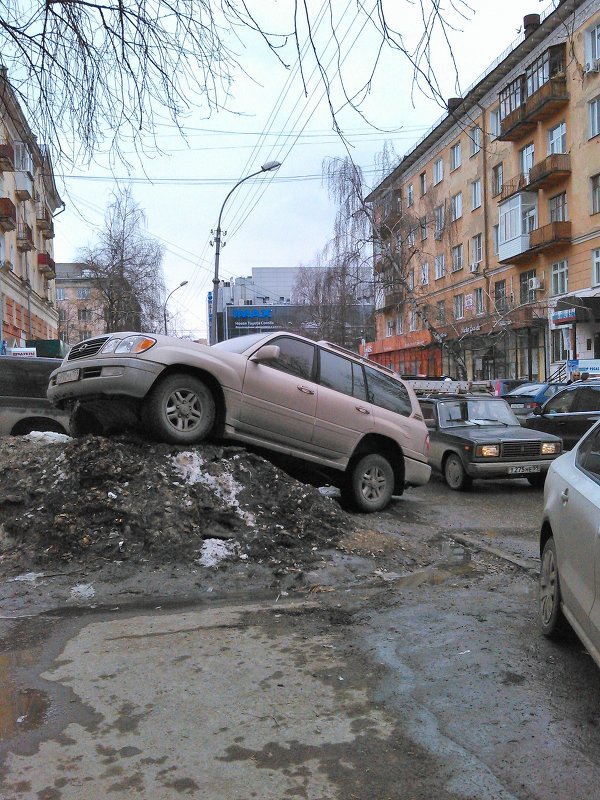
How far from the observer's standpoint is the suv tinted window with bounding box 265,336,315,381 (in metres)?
7.91

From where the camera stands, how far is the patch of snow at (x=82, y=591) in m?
5.28

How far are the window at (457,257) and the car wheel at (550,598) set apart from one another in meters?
39.3

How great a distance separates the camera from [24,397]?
1227 centimetres

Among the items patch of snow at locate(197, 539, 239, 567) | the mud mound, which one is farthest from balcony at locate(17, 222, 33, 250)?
patch of snow at locate(197, 539, 239, 567)

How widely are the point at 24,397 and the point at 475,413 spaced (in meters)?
7.82

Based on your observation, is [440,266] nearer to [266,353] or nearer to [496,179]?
[496,179]

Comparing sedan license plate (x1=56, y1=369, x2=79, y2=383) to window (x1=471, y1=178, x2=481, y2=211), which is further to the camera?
window (x1=471, y1=178, x2=481, y2=211)

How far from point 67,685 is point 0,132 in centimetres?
442

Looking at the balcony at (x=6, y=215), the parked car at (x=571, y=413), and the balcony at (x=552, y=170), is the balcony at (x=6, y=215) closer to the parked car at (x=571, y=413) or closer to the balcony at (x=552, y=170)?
the balcony at (x=552, y=170)

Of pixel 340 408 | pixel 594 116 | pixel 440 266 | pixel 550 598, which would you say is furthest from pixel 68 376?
pixel 440 266

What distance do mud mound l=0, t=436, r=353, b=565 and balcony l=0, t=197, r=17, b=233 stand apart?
3112 centimetres

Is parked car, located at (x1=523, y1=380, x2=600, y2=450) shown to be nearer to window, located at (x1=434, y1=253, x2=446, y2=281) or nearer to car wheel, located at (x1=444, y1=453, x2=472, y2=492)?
car wheel, located at (x1=444, y1=453, x2=472, y2=492)

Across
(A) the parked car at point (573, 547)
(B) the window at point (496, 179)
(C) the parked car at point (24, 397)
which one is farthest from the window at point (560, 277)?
(A) the parked car at point (573, 547)

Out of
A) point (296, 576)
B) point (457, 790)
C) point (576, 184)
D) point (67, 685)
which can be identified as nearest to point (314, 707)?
point (457, 790)
